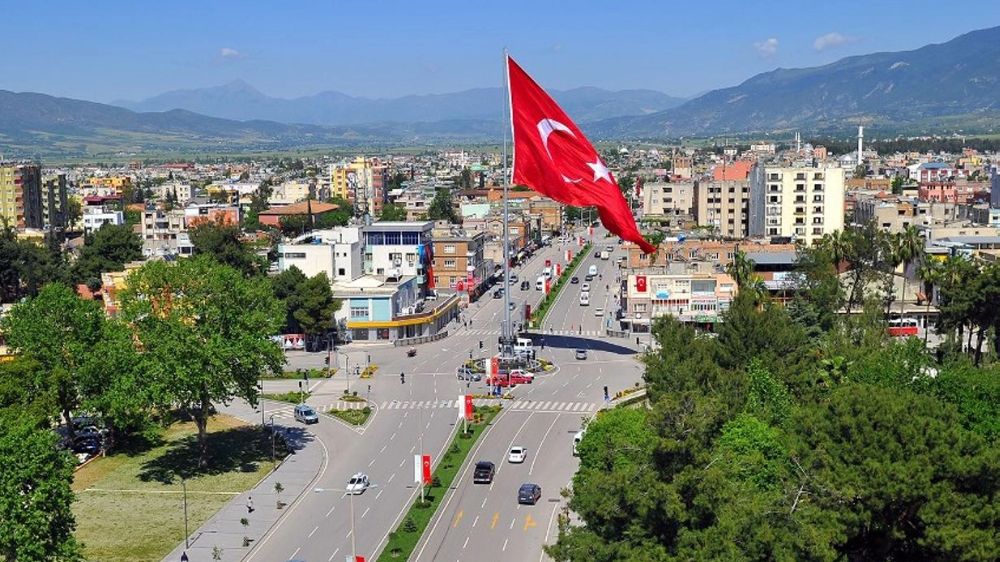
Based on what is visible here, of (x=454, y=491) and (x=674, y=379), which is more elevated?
(x=674, y=379)

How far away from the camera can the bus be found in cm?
7088

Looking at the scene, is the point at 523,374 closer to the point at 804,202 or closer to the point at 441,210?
the point at 804,202

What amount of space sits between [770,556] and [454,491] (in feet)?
56.9

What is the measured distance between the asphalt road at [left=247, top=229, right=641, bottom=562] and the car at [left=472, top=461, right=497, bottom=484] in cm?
31

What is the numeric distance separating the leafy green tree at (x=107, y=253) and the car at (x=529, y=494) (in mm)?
59174

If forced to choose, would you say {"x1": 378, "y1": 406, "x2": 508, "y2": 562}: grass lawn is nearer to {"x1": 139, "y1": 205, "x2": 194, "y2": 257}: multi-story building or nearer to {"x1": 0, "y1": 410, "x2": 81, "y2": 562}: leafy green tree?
{"x1": 0, "y1": 410, "x2": 81, "y2": 562}: leafy green tree

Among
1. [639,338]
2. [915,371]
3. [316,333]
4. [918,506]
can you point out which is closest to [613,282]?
[639,338]

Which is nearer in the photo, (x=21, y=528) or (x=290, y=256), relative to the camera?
(x=21, y=528)

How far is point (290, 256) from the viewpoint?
79562 millimetres

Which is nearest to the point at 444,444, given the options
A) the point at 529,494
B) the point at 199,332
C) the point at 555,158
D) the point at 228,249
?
the point at 529,494

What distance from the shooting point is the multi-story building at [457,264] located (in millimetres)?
92438

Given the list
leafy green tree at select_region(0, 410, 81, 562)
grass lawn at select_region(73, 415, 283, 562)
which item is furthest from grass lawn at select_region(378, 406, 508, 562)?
leafy green tree at select_region(0, 410, 81, 562)

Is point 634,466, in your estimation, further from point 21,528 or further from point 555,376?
point 555,376

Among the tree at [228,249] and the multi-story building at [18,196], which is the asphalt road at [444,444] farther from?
the multi-story building at [18,196]
